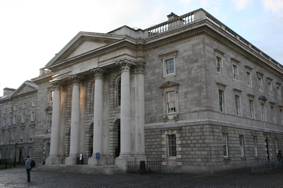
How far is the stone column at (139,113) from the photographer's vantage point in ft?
85.8

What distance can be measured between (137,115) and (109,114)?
387cm

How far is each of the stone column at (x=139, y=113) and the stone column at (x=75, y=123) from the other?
7.54 m

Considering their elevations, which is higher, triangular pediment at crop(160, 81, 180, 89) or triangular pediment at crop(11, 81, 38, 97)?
triangular pediment at crop(11, 81, 38, 97)

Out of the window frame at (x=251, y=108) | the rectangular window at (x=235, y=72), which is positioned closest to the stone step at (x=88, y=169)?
the rectangular window at (x=235, y=72)

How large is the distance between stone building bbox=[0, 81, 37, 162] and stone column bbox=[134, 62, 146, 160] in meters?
30.7

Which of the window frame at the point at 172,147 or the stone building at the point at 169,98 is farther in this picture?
the window frame at the point at 172,147

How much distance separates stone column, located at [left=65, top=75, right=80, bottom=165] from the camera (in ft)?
97.7

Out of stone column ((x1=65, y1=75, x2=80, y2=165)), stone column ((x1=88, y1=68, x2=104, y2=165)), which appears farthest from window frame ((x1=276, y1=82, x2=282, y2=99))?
stone column ((x1=65, y1=75, x2=80, y2=165))

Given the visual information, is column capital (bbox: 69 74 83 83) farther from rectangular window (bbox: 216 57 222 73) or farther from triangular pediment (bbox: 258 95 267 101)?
triangular pediment (bbox: 258 95 267 101)

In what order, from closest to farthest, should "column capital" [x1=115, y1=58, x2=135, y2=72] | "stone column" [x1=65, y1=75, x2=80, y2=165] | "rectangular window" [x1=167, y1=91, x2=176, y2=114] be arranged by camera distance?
"rectangular window" [x1=167, y1=91, x2=176, y2=114] → "column capital" [x1=115, y1=58, x2=135, y2=72] → "stone column" [x1=65, y1=75, x2=80, y2=165]

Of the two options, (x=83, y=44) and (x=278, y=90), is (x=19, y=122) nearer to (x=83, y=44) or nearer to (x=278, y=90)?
(x=83, y=44)

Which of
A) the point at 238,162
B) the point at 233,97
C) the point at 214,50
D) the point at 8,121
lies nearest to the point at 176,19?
the point at 214,50

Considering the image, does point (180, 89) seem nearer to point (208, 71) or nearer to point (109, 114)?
point (208, 71)

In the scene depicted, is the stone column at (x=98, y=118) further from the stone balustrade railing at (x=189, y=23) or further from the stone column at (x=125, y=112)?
the stone balustrade railing at (x=189, y=23)
